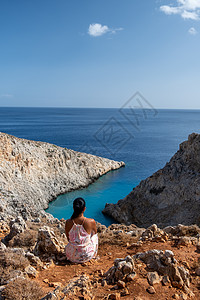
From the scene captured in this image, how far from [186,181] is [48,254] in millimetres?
16440

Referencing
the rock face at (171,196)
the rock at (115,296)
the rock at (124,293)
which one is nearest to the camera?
the rock at (115,296)

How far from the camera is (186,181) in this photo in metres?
20.9

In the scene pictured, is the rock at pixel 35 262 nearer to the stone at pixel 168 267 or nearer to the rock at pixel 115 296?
the rock at pixel 115 296

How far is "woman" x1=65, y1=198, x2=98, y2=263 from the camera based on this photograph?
6.61 m

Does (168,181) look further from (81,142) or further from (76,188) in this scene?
(81,142)

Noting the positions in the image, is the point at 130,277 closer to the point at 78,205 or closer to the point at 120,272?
the point at 120,272

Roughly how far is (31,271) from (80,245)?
4.64 ft

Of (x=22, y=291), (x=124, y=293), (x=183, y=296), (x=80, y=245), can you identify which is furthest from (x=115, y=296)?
(x=80, y=245)

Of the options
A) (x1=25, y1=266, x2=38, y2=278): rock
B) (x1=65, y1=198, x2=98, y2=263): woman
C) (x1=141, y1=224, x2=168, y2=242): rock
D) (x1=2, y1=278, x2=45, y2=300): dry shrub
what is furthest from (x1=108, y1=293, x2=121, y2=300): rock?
(x1=141, y1=224, x2=168, y2=242): rock

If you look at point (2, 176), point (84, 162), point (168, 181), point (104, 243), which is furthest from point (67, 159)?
point (104, 243)

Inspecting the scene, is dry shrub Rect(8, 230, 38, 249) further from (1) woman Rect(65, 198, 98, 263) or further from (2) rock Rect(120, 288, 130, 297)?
(2) rock Rect(120, 288, 130, 297)

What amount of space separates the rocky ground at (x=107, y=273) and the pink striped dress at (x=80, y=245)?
0.19m

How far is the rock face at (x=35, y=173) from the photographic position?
25609mm

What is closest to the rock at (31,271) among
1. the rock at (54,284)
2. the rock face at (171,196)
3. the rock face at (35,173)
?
the rock at (54,284)
